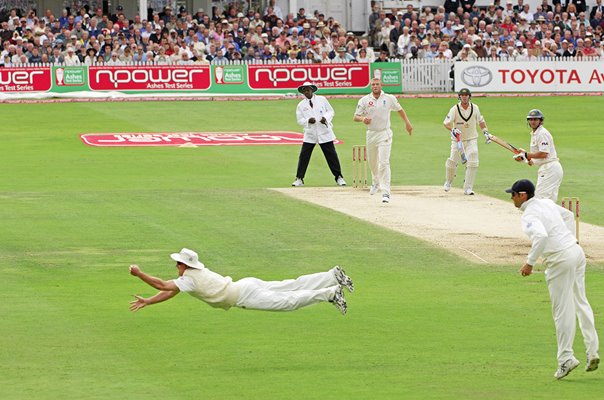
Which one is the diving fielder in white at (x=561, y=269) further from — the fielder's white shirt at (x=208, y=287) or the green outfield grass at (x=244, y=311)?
the fielder's white shirt at (x=208, y=287)

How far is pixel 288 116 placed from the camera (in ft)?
131

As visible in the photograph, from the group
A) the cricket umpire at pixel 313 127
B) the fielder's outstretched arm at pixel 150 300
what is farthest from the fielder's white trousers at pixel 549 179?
the fielder's outstretched arm at pixel 150 300

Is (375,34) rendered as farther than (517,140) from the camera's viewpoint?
Yes

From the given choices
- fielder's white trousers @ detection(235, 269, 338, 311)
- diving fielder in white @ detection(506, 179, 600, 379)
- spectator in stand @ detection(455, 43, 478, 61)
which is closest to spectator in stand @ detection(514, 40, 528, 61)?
spectator in stand @ detection(455, 43, 478, 61)

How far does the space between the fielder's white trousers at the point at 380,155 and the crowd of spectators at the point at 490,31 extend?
21037mm

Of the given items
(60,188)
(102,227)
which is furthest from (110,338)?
(60,188)

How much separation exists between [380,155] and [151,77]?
21.3 m

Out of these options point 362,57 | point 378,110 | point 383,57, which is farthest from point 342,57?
point 378,110

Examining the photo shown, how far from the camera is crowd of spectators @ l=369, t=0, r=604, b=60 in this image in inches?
1841

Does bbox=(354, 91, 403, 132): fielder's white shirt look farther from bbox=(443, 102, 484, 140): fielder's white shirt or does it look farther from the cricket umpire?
the cricket umpire

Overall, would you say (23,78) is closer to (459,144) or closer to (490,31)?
(490,31)

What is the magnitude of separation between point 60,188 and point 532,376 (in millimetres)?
16458

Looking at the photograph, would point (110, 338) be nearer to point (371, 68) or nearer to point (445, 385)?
point (445, 385)

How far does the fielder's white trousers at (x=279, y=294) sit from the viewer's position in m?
12.7
